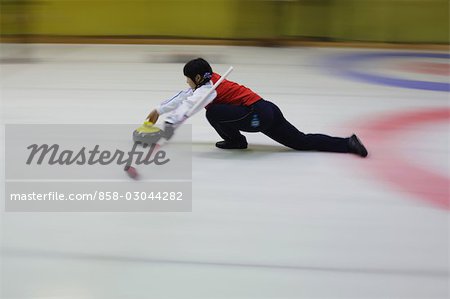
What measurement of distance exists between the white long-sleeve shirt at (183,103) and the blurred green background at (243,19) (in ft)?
14.5

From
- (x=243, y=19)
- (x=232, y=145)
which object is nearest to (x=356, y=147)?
(x=232, y=145)

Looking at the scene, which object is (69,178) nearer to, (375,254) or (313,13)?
(375,254)

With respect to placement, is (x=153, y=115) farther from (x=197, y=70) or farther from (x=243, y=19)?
(x=243, y=19)

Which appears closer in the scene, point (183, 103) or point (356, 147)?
point (183, 103)

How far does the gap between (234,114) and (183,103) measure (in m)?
0.28

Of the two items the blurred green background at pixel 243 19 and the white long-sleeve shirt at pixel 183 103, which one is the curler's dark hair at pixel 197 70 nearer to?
the white long-sleeve shirt at pixel 183 103

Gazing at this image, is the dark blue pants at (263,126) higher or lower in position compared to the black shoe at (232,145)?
higher

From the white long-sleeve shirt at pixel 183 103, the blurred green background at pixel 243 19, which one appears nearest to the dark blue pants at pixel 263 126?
the white long-sleeve shirt at pixel 183 103

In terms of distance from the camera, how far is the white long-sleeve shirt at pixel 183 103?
8.16ft

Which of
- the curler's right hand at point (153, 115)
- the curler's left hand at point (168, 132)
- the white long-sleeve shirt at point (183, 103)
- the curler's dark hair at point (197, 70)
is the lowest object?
the curler's left hand at point (168, 132)

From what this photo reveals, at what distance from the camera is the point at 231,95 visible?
105 inches

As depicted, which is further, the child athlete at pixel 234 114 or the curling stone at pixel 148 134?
the curling stone at pixel 148 134

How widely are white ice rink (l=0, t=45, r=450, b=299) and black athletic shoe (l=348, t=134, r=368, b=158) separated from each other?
4 cm

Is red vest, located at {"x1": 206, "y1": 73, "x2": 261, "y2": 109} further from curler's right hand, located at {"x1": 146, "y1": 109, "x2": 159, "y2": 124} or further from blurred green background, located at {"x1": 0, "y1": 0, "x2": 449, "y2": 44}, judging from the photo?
blurred green background, located at {"x1": 0, "y1": 0, "x2": 449, "y2": 44}
